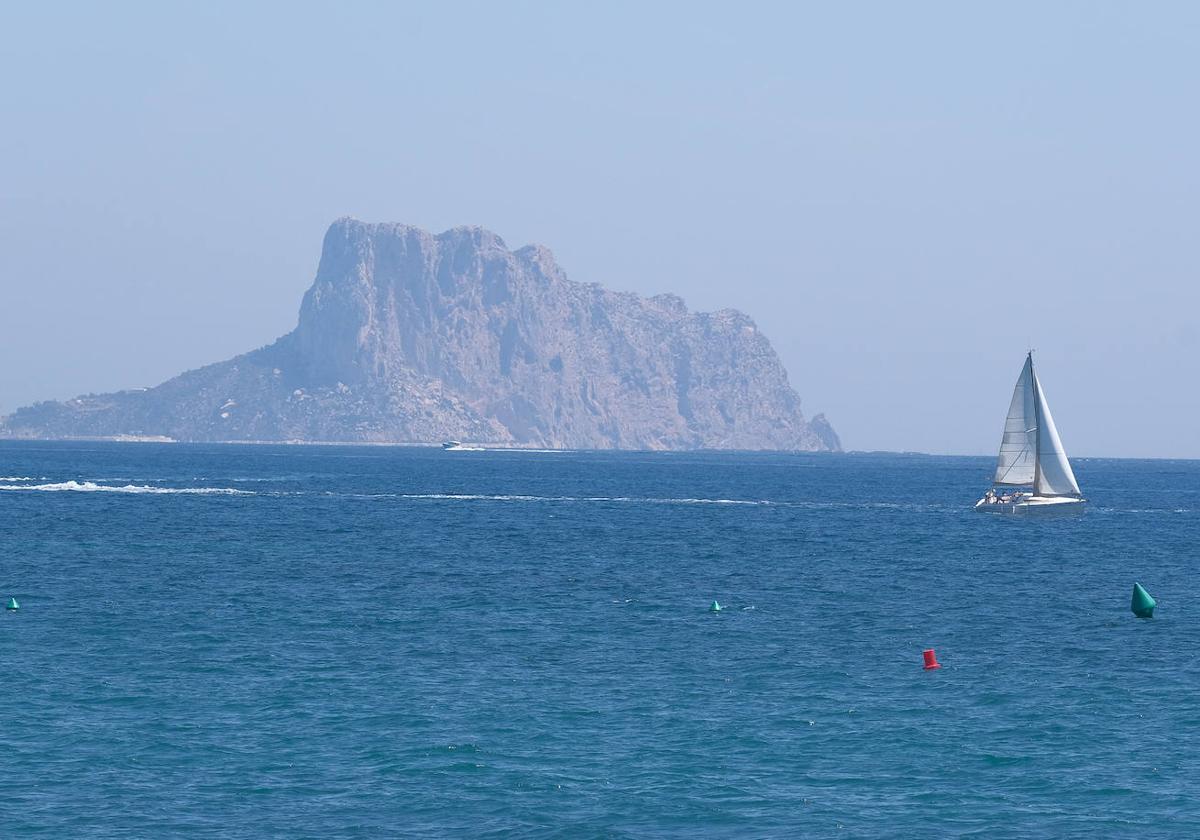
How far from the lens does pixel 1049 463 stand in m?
133

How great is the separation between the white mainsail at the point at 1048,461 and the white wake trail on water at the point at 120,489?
76937 mm

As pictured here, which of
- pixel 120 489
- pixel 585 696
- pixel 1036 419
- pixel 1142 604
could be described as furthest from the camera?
pixel 120 489

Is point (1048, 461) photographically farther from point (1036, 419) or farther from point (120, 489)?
point (120, 489)

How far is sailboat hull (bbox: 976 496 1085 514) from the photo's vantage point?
5167 inches

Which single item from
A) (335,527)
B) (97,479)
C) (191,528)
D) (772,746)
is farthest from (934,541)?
(97,479)

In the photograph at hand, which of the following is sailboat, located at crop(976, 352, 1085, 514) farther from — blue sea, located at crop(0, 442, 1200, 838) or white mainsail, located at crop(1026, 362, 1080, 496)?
blue sea, located at crop(0, 442, 1200, 838)

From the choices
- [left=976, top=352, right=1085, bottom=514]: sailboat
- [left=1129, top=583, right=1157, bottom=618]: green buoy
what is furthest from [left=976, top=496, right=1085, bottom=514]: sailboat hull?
[left=1129, top=583, right=1157, bottom=618]: green buoy

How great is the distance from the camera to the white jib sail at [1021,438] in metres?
130

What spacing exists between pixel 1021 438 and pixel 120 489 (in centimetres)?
9057

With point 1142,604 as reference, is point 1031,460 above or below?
above

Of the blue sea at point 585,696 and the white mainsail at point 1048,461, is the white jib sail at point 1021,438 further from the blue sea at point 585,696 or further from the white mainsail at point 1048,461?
the blue sea at point 585,696

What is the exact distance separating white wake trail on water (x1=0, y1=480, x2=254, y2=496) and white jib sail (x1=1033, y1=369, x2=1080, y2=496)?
76933mm

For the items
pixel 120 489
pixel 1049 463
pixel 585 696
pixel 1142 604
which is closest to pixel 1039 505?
pixel 1049 463

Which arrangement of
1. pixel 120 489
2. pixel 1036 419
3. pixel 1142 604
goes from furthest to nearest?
pixel 120 489 < pixel 1036 419 < pixel 1142 604
